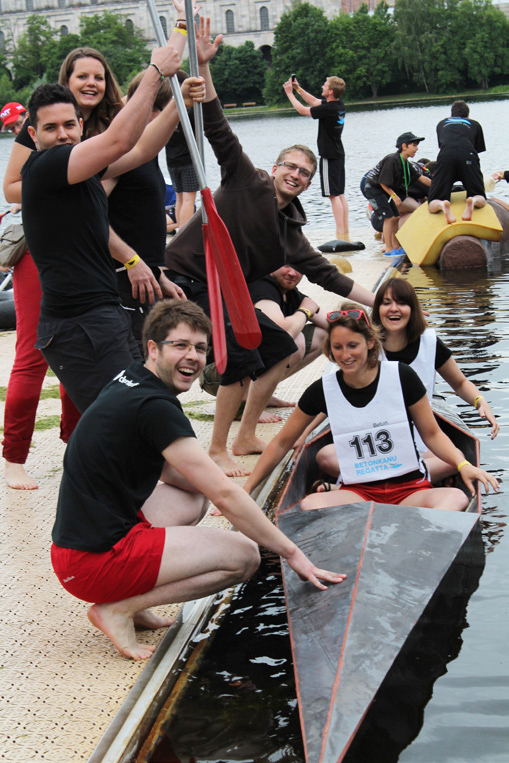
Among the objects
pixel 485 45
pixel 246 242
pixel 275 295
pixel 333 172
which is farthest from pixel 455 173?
pixel 485 45

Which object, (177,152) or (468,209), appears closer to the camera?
(177,152)

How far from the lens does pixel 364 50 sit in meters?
97.2

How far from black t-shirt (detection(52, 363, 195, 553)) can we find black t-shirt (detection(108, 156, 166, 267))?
1591 mm

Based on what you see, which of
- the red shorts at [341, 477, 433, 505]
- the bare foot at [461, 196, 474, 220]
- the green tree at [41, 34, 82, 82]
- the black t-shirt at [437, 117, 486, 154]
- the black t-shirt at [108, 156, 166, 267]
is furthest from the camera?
the green tree at [41, 34, 82, 82]

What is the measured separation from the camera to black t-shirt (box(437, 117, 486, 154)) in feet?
42.3

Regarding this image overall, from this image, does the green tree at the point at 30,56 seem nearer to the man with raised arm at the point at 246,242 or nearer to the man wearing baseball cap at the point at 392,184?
the man wearing baseball cap at the point at 392,184

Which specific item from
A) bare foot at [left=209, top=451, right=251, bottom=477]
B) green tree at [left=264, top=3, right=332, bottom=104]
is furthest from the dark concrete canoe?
green tree at [left=264, top=3, right=332, bottom=104]

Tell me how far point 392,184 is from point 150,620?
34.1 ft

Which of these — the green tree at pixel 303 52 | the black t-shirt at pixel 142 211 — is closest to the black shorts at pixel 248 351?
the black t-shirt at pixel 142 211

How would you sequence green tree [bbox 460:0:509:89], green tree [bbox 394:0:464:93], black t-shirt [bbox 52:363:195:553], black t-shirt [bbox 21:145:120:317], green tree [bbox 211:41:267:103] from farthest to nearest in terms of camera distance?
green tree [bbox 211:41:267:103], green tree [bbox 394:0:464:93], green tree [bbox 460:0:509:89], black t-shirt [bbox 21:145:120:317], black t-shirt [bbox 52:363:195:553]

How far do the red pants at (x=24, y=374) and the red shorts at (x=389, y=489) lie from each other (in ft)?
5.79

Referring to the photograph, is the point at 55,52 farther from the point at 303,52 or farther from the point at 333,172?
the point at 333,172

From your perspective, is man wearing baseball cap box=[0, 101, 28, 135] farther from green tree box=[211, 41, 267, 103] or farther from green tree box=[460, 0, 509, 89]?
green tree box=[211, 41, 267, 103]

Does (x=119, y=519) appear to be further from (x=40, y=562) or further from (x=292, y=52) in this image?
(x=292, y=52)
